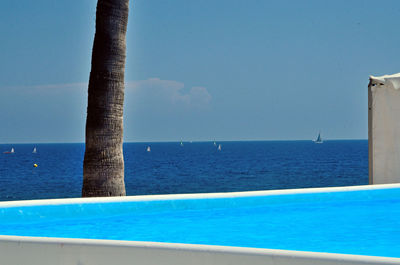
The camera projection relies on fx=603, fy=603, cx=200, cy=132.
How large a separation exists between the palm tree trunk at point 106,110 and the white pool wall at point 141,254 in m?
4.67

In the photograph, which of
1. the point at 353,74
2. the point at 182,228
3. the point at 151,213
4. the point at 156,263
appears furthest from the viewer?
the point at 353,74

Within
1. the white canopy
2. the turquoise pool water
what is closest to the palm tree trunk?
the turquoise pool water

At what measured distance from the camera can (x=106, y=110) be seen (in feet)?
27.8

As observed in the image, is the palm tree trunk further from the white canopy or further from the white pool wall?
the white canopy

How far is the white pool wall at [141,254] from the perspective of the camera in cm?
318

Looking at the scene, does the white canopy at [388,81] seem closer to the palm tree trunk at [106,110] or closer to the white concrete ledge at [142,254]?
the palm tree trunk at [106,110]

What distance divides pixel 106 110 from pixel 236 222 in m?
2.54

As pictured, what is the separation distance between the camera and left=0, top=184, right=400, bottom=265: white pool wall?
125 inches

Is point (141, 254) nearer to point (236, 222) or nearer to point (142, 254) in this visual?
point (142, 254)

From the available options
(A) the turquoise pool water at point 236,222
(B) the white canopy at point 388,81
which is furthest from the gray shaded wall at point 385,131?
(A) the turquoise pool water at point 236,222

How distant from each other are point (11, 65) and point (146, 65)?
1756 cm

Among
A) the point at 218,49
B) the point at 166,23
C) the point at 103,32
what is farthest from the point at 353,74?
the point at 103,32

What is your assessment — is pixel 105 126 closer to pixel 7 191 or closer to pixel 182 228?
pixel 182 228

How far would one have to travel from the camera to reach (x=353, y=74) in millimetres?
77562
